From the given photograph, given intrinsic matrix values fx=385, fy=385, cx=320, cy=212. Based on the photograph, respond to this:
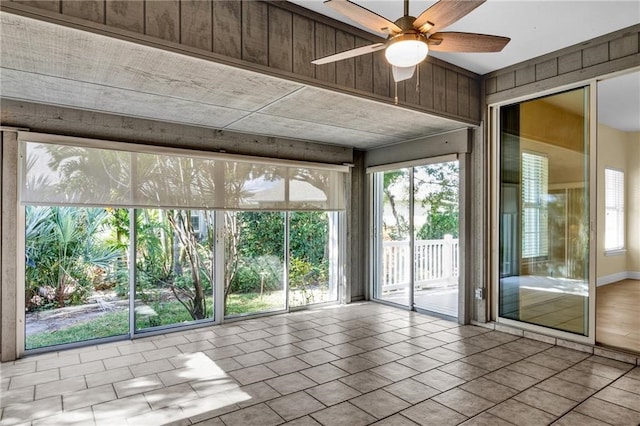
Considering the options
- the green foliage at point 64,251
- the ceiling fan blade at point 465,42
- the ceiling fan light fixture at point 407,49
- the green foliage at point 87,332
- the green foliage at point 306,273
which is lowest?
the green foliage at point 87,332

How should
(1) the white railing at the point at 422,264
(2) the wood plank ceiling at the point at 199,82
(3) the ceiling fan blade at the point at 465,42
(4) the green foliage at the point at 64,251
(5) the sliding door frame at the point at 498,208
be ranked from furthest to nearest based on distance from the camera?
1. (1) the white railing at the point at 422,264
2. (4) the green foliage at the point at 64,251
3. (5) the sliding door frame at the point at 498,208
4. (2) the wood plank ceiling at the point at 199,82
5. (3) the ceiling fan blade at the point at 465,42

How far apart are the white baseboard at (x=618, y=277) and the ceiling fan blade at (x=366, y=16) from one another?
22.8ft

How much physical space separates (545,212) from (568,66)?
149 cm

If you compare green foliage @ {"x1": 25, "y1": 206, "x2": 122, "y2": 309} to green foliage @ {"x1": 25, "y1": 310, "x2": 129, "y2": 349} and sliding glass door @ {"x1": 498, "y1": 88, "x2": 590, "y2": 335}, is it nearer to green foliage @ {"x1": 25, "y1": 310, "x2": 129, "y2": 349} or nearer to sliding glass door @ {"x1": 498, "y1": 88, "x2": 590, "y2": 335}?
green foliage @ {"x1": 25, "y1": 310, "x2": 129, "y2": 349}

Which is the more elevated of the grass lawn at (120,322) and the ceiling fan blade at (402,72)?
the ceiling fan blade at (402,72)

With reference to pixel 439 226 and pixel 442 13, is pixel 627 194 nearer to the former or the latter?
pixel 439 226

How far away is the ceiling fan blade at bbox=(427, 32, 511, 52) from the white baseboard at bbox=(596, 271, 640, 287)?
6.40m

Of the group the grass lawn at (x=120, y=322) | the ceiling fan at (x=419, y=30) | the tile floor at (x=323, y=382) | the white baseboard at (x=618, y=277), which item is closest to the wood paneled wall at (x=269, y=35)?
the ceiling fan at (x=419, y=30)

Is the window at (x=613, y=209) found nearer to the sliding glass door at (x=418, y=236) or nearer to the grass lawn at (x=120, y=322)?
the sliding glass door at (x=418, y=236)

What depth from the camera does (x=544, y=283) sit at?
4.14 meters

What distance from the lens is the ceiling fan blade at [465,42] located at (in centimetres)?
224

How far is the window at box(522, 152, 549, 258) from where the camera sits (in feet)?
13.6

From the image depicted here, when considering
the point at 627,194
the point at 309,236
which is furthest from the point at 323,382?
the point at 627,194

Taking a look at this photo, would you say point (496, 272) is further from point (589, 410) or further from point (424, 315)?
point (589, 410)
